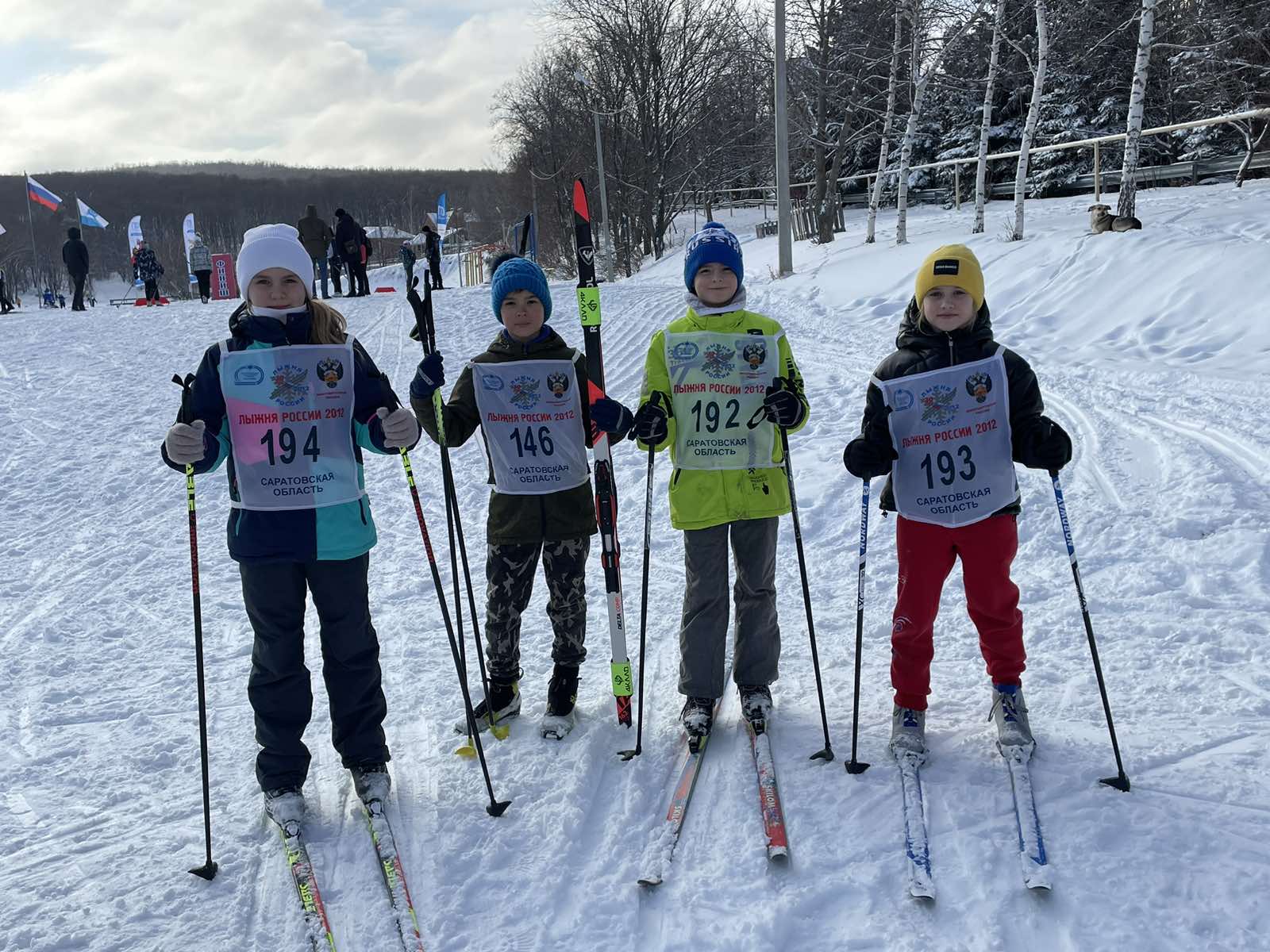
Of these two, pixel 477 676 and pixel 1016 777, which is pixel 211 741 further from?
pixel 1016 777

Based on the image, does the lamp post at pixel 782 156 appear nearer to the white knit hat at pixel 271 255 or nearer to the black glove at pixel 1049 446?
the black glove at pixel 1049 446

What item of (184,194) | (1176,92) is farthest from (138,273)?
(184,194)

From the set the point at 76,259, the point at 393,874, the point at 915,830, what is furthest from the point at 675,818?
the point at 76,259

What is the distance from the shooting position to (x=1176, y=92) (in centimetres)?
2248

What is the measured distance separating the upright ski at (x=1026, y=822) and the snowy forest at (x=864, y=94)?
11.6 metres

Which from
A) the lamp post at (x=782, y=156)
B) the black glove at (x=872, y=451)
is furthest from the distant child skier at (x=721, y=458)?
the lamp post at (x=782, y=156)

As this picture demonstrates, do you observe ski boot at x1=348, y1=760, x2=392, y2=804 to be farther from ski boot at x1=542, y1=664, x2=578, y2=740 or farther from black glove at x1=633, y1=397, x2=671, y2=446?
black glove at x1=633, y1=397, x2=671, y2=446

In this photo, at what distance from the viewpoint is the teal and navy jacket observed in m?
2.94

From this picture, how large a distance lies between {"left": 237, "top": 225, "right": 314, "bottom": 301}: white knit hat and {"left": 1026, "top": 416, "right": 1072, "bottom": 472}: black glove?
2.50 meters

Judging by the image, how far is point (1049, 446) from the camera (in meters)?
2.95

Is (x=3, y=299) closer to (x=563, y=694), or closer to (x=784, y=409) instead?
(x=563, y=694)

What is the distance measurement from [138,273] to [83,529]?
59.7 ft

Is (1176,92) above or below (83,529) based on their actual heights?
above

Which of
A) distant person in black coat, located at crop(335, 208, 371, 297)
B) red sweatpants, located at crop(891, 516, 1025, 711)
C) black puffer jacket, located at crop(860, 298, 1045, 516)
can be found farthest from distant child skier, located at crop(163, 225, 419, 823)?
distant person in black coat, located at crop(335, 208, 371, 297)
